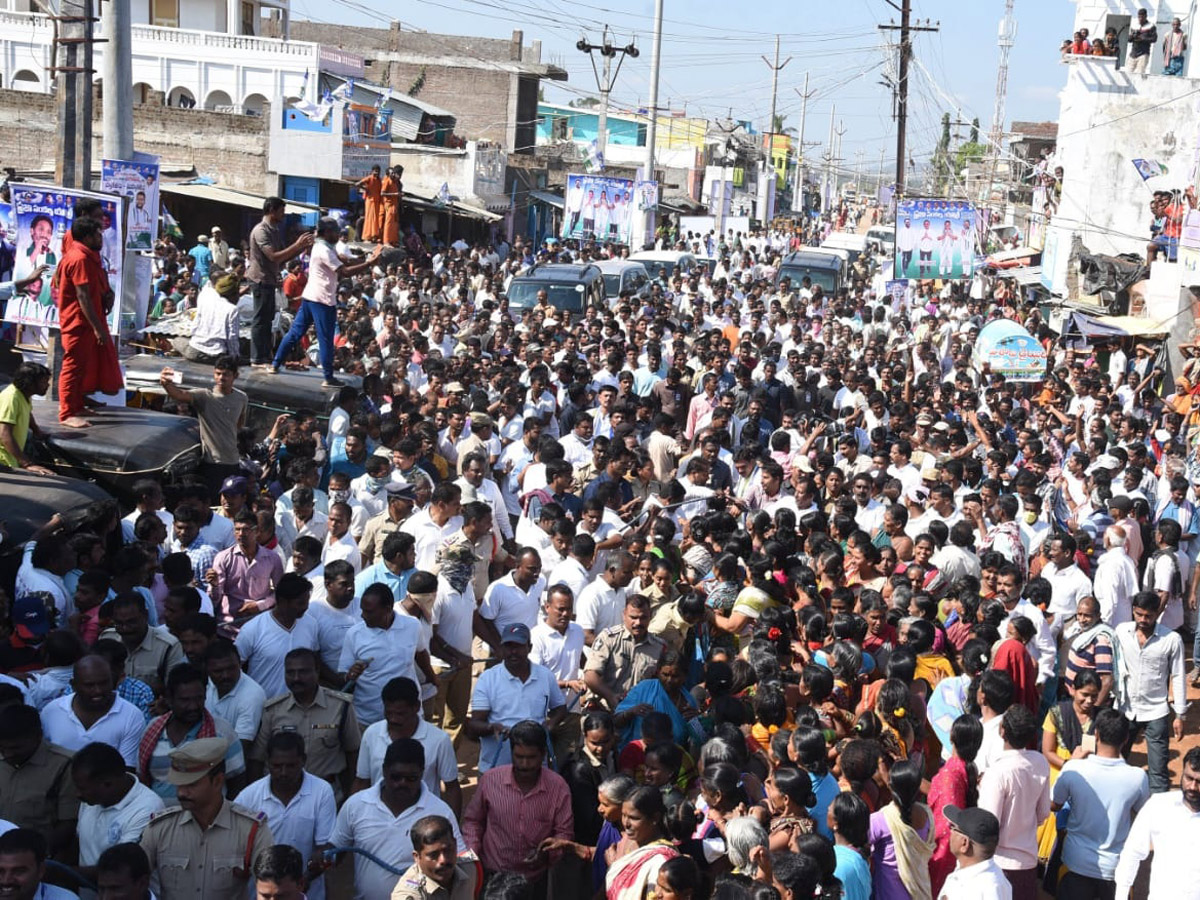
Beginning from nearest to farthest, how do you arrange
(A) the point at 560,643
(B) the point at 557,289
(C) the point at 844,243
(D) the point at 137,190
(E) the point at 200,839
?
1. (E) the point at 200,839
2. (A) the point at 560,643
3. (D) the point at 137,190
4. (B) the point at 557,289
5. (C) the point at 844,243

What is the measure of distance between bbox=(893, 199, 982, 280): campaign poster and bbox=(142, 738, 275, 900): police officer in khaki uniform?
17970 millimetres

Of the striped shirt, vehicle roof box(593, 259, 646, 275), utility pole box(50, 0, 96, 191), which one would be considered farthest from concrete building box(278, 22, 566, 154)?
the striped shirt

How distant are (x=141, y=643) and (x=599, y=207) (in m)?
22.9

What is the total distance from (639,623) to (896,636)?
5.32 ft

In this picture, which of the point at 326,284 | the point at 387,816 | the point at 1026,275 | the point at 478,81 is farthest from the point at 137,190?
the point at 478,81

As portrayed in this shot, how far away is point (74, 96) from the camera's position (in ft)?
35.2

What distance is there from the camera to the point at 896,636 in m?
7.46

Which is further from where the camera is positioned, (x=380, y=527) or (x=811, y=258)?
(x=811, y=258)

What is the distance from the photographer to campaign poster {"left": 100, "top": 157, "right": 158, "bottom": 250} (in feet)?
39.6

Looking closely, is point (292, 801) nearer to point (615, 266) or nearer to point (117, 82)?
point (117, 82)

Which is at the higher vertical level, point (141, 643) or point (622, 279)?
point (622, 279)

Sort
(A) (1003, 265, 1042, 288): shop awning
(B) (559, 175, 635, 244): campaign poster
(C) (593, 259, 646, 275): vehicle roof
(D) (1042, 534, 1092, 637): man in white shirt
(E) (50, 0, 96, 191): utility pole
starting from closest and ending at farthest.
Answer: (D) (1042, 534, 1092, 637): man in white shirt < (E) (50, 0, 96, 191): utility pole < (C) (593, 259, 646, 275): vehicle roof < (B) (559, 175, 635, 244): campaign poster < (A) (1003, 265, 1042, 288): shop awning

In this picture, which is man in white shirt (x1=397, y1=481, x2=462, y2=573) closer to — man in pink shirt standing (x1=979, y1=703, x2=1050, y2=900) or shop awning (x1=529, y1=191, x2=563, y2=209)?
man in pink shirt standing (x1=979, y1=703, x2=1050, y2=900)

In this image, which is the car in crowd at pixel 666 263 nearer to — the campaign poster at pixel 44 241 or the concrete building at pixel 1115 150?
the concrete building at pixel 1115 150
